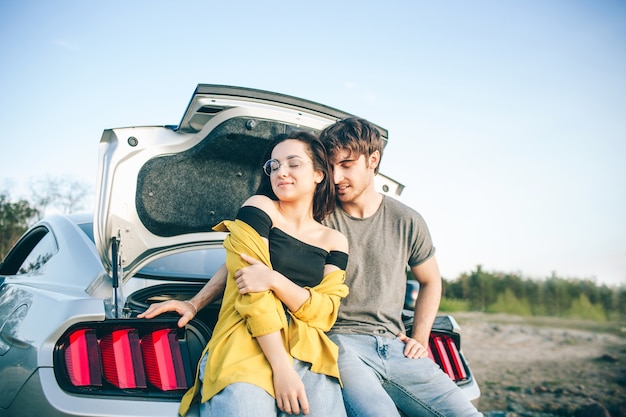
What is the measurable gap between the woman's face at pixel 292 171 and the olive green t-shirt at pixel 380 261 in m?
0.30

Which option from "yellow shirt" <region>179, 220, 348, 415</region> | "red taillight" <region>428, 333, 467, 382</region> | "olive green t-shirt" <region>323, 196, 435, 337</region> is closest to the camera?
"yellow shirt" <region>179, 220, 348, 415</region>

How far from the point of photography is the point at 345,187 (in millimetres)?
2246

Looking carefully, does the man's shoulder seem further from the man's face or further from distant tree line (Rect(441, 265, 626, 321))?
distant tree line (Rect(441, 265, 626, 321))

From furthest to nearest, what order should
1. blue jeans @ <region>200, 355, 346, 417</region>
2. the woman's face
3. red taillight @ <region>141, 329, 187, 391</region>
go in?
1. the woman's face
2. red taillight @ <region>141, 329, 187, 391</region>
3. blue jeans @ <region>200, 355, 346, 417</region>

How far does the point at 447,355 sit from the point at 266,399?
4.22 feet

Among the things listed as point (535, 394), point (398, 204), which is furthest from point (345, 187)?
point (535, 394)

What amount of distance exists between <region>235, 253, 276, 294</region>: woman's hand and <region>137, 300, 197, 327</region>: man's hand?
35 centimetres

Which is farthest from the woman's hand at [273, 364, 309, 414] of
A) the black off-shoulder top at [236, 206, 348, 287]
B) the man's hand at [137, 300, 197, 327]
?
the man's hand at [137, 300, 197, 327]

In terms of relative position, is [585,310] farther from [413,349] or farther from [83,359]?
[83,359]

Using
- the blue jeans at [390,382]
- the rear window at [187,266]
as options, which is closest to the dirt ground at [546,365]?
the blue jeans at [390,382]

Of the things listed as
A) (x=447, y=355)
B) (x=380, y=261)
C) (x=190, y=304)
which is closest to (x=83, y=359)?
(x=190, y=304)

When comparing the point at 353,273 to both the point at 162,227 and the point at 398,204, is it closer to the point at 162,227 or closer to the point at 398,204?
the point at 398,204

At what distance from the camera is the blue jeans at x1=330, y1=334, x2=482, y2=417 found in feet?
5.63

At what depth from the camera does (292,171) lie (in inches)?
77.2
